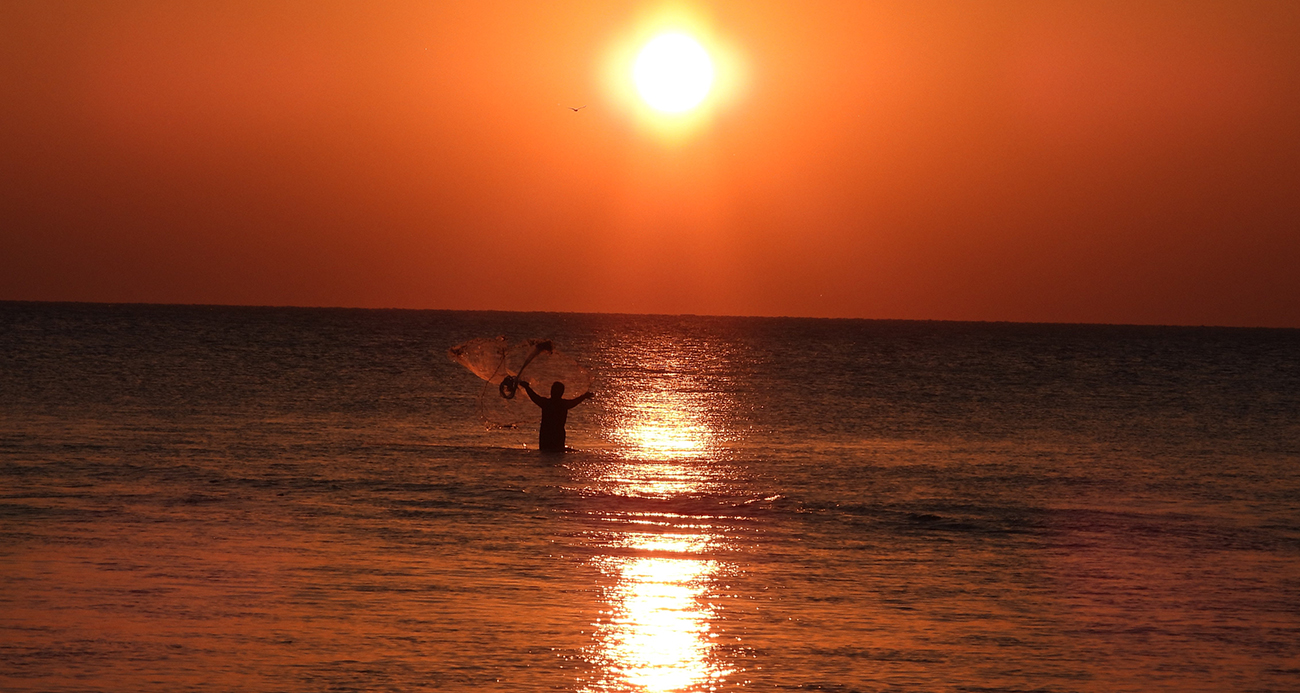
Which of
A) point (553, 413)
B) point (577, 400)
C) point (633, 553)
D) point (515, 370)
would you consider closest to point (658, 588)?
point (633, 553)

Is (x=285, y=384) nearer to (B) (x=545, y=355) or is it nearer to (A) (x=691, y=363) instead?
(B) (x=545, y=355)

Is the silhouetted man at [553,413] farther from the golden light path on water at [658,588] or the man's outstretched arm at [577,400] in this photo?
the golden light path on water at [658,588]

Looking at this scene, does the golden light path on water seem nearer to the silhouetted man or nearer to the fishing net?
the silhouetted man

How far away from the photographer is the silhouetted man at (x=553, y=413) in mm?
24109

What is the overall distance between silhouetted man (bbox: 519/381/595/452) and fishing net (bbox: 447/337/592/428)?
270 mm

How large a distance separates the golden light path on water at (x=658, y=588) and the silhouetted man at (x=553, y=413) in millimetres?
1386

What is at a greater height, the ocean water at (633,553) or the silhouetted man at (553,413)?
the silhouetted man at (553,413)

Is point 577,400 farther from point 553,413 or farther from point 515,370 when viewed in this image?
point 515,370

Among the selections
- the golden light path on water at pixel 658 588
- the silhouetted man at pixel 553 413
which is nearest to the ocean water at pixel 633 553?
the golden light path on water at pixel 658 588

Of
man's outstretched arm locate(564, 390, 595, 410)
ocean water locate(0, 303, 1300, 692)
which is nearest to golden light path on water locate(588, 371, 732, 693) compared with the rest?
ocean water locate(0, 303, 1300, 692)

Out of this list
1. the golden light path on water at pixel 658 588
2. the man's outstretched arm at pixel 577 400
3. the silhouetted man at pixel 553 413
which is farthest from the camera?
the silhouetted man at pixel 553 413

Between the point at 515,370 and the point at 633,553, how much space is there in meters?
10.3

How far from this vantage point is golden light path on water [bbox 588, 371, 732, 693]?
374 inches

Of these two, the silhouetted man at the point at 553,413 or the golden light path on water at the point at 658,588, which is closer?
the golden light path on water at the point at 658,588
